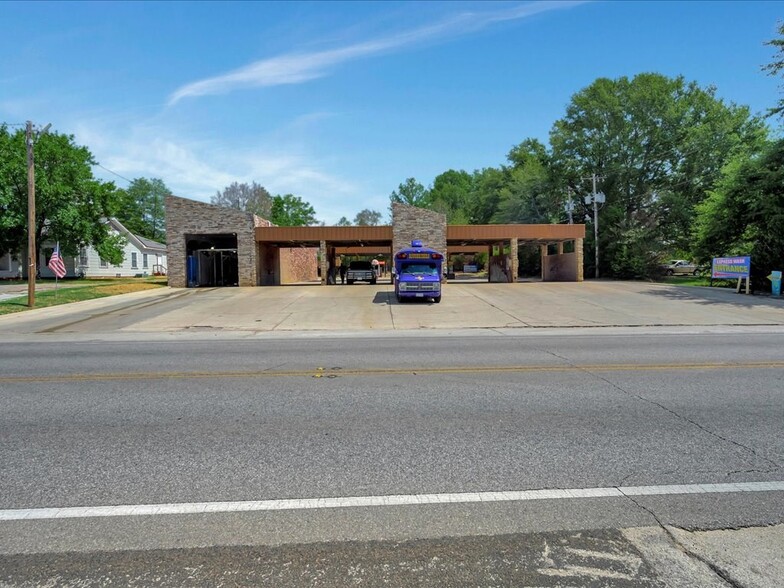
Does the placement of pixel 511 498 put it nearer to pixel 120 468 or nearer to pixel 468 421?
pixel 468 421

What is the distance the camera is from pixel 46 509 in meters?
3.59

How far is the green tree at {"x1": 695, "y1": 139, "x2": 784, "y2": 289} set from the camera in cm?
2539

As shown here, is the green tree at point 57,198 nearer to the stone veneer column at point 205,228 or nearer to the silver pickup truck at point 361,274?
the stone veneer column at point 205,228

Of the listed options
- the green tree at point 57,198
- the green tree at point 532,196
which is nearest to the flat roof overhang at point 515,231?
the green tree at point 532,196

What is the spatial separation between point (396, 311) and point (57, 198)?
31.1 m

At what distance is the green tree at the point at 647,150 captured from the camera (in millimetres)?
44219

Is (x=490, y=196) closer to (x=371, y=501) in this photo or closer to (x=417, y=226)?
(x=417, y=226)

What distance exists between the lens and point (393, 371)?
27.5 feet

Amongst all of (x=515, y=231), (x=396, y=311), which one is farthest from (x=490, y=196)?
(x=396, y=311)

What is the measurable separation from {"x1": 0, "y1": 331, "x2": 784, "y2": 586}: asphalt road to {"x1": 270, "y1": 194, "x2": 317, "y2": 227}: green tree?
8011 centimetres

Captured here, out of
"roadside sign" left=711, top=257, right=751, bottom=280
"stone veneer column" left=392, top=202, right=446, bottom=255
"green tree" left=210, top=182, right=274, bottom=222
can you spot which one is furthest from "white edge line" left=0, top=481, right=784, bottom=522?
"green tree" left=210, top=182, right=274, bottom=222

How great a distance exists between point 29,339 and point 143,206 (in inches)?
3134

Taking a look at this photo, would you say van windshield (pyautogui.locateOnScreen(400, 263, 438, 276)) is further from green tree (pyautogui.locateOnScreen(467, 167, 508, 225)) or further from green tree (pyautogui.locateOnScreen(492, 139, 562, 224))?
green tree (pyautogui.locateOnScreen(467, 167, 508, 225))

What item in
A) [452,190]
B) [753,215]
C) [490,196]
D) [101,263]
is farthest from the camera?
[452,190]
